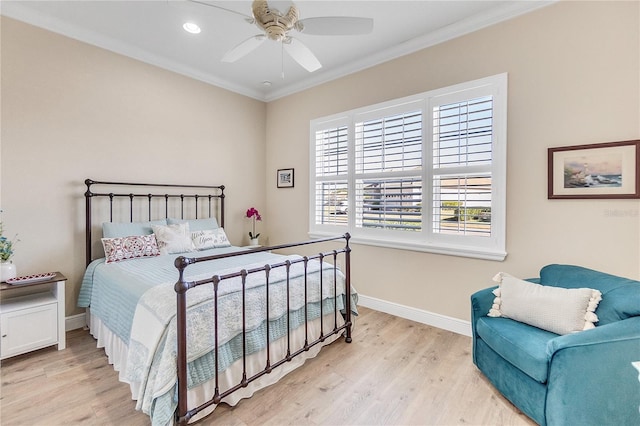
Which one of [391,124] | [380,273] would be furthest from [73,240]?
[391,124]

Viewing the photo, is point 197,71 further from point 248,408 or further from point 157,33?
point 248,408

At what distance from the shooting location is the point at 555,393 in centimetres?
149

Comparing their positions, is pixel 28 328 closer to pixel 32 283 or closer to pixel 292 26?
pixel 32 283

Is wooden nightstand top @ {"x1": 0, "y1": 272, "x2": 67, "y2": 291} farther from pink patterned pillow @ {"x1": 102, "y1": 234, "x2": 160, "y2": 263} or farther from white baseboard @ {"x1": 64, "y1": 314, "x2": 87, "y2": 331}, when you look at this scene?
white baseboard @ {"x1": 64, "y1": 314, "x2": 87, "y2": 331}

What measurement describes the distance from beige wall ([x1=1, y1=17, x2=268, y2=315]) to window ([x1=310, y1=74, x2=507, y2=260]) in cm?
178

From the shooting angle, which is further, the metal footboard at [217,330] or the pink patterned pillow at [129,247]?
the pink patterned pillow at [129,247]

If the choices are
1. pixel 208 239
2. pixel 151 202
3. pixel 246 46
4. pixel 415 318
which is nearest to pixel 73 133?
pixel 151 202

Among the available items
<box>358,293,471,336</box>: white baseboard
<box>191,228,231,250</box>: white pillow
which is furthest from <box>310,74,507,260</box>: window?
<box>191,228,231,250</box>: white pillow

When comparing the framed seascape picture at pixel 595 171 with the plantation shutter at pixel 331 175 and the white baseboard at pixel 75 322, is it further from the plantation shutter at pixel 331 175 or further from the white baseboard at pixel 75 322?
the white baseboard at pixel 75 322

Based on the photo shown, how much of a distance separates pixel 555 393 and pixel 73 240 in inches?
157

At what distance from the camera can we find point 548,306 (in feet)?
6.07

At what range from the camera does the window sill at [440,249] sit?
102 inches

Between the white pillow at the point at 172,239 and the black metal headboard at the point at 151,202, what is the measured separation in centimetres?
42

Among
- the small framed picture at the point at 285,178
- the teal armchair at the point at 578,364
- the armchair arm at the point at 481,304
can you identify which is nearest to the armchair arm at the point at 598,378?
the teal armchair at the point at 578,364
